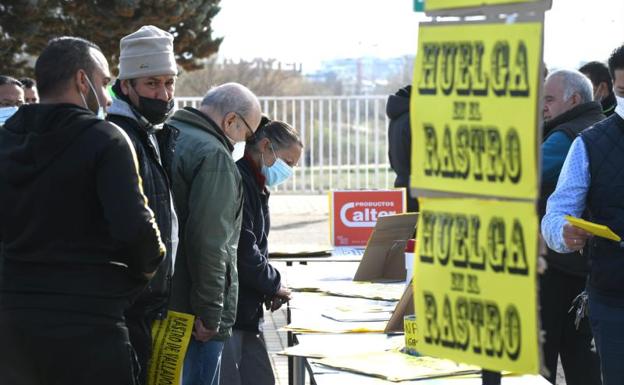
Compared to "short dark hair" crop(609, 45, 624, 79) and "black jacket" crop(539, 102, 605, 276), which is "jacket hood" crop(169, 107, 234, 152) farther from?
"black jacket" crop(539, 102, 605, 276)

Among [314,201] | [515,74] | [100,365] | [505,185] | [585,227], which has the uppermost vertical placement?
[515,74]

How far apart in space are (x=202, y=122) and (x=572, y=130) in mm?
1908

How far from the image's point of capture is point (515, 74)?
269 centimetres

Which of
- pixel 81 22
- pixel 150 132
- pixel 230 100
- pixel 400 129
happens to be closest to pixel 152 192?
pixel 150 132

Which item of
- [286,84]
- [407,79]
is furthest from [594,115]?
[407,79]

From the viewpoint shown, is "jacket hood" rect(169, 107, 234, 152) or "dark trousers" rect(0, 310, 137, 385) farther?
"jacket hood" rect(169, 107, 234, 152)

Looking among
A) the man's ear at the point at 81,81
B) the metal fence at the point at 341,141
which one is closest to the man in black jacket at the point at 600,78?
the man's ear at the point at 81,81

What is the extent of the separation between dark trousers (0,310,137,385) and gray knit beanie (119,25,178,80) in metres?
1.09

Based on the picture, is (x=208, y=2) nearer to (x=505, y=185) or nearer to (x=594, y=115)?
(x=594, y=115)

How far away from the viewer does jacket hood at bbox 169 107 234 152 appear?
471cm

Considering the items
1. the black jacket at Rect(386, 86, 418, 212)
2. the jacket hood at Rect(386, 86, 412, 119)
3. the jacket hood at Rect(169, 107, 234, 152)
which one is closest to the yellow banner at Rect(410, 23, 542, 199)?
the jacket hood at Rect(169, 107, 234, 152)

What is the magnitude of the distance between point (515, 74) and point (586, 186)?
75.2 inches

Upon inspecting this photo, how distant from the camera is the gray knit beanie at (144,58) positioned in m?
4.32

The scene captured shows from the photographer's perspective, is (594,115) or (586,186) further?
(594,115)
